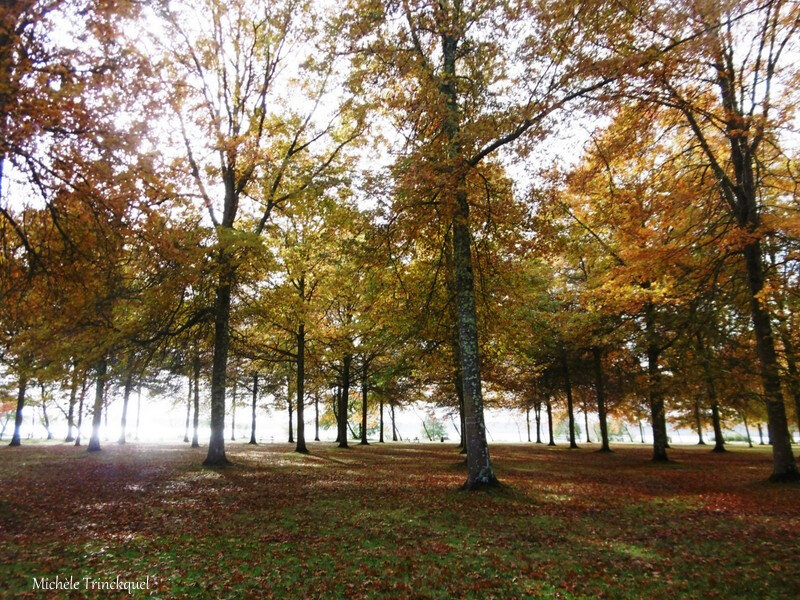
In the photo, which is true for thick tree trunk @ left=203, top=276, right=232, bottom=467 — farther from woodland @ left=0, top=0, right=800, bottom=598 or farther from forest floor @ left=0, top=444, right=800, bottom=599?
forest floor @ left=0, top=444, right=800, bottom=599

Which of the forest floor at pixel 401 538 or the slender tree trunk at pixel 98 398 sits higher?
the slender tree trunk at pixel 98 398

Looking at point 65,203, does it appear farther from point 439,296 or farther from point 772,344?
point 772,344

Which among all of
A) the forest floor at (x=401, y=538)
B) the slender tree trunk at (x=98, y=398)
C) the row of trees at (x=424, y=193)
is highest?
the row of trees at (x=424, y=193)

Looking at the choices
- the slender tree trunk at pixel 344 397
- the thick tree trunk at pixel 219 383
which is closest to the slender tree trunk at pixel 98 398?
the thick tree trunk at pixel 219 383

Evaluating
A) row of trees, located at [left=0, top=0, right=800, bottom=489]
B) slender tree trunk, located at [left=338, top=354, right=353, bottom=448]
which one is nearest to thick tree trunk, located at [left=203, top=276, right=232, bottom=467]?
row of trees, located at [left=0, top=0, right=800, bottom=489]

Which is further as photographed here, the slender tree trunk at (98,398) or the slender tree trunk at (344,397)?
A: the slender tree trunk at (344,397)

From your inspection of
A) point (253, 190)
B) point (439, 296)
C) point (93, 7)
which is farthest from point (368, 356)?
point (93, 7)

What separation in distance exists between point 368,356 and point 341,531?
23053 mm

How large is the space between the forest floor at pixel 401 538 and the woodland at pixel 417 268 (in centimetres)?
7

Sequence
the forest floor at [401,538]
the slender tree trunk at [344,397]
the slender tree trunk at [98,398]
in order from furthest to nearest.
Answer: the slender tree trunk at [344,397], the slender tree trunk at [98,398], the forest floor at [401,538]

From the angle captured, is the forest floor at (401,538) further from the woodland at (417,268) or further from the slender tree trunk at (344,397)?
the slender tree trunk at (344,397)

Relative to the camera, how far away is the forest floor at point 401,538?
207 inches

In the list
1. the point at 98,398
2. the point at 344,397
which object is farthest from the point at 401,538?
the point at 344,397

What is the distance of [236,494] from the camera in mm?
10938
